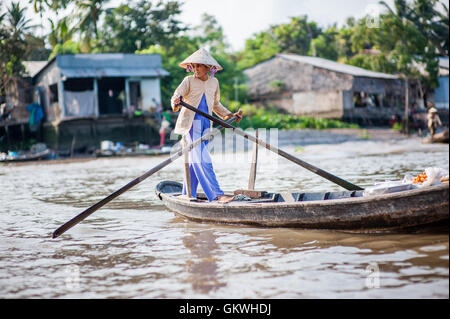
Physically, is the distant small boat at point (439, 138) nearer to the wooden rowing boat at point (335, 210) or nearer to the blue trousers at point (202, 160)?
the wooden rowing boat at point (335, 210)

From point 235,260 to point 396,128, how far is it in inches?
877

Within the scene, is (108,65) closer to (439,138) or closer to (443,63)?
(439,138)

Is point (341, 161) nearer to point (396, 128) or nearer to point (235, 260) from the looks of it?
point (235, 260)

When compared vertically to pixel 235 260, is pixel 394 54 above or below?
above

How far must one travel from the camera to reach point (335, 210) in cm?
432

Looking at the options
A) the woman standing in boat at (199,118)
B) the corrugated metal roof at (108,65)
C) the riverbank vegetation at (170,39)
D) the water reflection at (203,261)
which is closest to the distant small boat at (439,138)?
the riverbank vegetation at (170,39)

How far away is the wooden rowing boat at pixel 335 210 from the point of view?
383 centimetres

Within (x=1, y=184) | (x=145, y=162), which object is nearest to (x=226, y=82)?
(x=145, y=162)

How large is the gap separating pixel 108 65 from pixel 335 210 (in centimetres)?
1748

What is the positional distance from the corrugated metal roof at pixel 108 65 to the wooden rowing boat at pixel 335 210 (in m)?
15.1

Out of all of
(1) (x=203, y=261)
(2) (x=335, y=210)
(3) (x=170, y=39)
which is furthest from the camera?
(3) (x=170, y=39)

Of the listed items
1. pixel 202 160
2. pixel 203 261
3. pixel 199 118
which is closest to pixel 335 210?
pixel 203 261

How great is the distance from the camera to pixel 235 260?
3979mm
